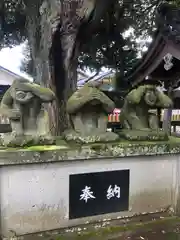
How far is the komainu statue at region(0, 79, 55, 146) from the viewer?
2398 mm

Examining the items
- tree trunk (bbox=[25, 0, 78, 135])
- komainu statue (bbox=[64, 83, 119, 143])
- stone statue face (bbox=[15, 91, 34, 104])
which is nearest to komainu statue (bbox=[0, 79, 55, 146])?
stone statue face (bbox=[15, 91, 34, 104])

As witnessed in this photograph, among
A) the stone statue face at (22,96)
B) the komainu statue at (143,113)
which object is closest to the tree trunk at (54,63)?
the komainu statue at (143,113)

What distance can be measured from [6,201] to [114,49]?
7.84 meters

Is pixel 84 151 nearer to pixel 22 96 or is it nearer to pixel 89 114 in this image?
pixel 89 114

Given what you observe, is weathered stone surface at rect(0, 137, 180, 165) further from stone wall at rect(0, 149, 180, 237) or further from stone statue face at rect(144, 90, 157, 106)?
stone statue face at rect(144, 90, 157, 106)

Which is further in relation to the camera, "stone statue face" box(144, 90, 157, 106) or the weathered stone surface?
"stone statue face" box(144, 90, 157, 106)

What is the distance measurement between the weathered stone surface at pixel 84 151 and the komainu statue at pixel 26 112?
113 mm

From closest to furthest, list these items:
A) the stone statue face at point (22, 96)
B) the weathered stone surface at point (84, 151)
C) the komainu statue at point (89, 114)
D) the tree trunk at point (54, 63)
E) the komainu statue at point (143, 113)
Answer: the weathered stone surface at point (84, 151)
the stone statue face at point (22, 96)
the komainu statue at point (89, 114)
the komainu statue at point (143, 113)
the tree trunk at point (54, 63)

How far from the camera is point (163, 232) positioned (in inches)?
97.9

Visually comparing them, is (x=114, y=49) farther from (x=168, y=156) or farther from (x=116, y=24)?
(x=168, y=156)

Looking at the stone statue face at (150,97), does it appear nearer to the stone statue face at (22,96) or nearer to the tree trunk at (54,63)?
the stone statue face at (22,96)

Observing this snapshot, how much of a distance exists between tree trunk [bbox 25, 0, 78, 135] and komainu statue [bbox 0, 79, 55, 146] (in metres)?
3.72

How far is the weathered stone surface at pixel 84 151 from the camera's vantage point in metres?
2.26

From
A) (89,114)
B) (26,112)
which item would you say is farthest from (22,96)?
(89,114)
